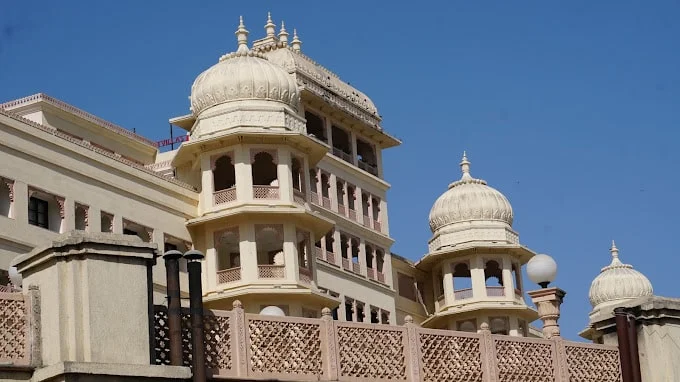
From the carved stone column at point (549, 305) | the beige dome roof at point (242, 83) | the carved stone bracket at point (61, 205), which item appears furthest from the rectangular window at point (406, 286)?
the carved stone column at point (549, 305)

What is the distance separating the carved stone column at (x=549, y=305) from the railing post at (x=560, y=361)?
0.77 feet

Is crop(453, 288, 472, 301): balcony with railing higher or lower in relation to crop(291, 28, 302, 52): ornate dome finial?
lower

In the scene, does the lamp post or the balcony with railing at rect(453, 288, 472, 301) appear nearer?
the lamp post

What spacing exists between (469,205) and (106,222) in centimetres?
1953

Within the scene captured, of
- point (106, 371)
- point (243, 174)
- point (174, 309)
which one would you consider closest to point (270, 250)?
point (243, 174)

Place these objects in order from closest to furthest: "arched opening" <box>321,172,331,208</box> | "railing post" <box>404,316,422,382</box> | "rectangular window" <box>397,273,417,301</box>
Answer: "railing post" <box>404,316,422,382</box>
"arched opening" <box>321,172,331,208</box>
"rectangular window" <box>397,273,417,301</box>

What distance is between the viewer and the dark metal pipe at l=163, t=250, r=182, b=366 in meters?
19.0

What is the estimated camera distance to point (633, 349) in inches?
930

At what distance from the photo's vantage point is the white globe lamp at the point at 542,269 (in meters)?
23.9

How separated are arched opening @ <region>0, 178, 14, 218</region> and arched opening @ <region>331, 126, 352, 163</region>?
17.0m

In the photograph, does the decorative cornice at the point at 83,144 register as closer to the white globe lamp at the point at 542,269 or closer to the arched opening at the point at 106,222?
the arched opening at the point at 106,222

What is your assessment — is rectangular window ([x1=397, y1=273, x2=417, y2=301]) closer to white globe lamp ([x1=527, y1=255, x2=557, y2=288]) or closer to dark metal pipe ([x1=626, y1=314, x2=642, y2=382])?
white globe lamp ([x1=527, y1=255, x2=557, y2=288])

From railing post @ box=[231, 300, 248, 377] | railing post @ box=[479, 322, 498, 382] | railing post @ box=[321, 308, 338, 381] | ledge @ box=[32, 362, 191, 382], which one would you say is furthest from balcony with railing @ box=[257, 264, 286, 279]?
ledge @ box=[32, 362, 191, 382]

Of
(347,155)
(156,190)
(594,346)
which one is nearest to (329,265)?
(347,155)
